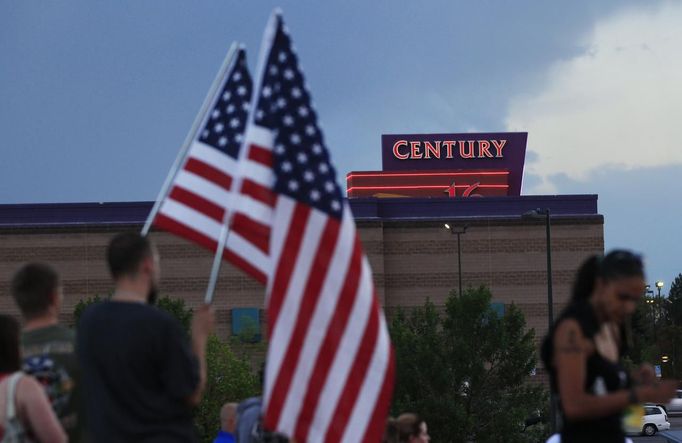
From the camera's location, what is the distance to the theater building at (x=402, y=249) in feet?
201

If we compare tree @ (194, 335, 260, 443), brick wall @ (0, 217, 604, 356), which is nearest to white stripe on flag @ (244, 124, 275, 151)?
tree @ (194, 335, 260, 443)

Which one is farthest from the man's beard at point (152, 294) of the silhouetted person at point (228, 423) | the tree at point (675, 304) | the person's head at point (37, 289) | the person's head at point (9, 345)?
the tree at point (675, 304)

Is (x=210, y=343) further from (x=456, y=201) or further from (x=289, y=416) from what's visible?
(x=289, y=416)

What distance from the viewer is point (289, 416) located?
6523 millimetres

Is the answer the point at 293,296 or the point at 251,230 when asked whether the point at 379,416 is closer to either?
the point at 293,296

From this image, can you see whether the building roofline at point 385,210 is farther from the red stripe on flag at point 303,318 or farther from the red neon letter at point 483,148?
the red stripe on flag at point 303,318

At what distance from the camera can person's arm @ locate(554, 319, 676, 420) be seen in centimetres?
562

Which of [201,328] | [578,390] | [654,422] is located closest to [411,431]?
[201,328]

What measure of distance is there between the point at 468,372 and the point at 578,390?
119ft

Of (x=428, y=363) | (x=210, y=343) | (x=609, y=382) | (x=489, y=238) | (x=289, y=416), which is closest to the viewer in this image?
(x=609, y=382)

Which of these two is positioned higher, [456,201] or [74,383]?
[456,201]

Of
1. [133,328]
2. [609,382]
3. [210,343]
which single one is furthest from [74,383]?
[210,343]

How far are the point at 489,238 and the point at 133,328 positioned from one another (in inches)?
2286

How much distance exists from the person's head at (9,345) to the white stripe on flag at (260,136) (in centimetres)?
145
